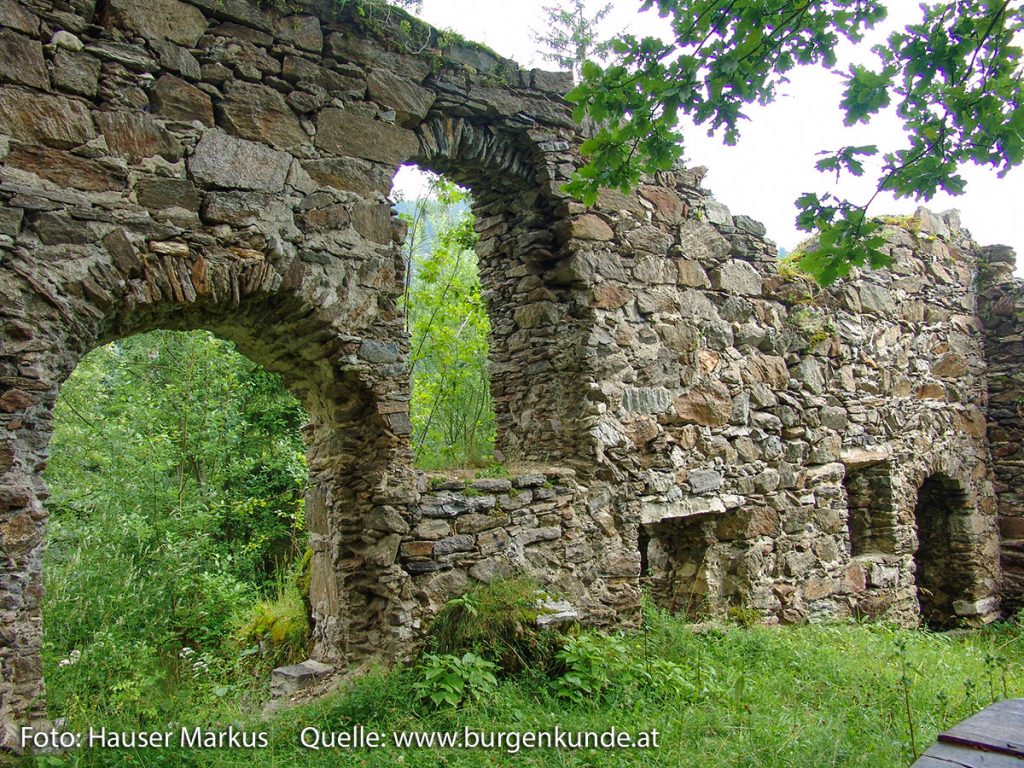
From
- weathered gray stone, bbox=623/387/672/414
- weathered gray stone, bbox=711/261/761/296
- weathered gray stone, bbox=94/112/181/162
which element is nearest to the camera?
weathered gray stone, bbox=94/112/181/162

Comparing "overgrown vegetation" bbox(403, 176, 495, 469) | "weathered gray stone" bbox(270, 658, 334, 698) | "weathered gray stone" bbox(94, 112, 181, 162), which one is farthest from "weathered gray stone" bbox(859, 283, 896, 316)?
"weathered gray stone" bbox(94, 112, 181, 162)

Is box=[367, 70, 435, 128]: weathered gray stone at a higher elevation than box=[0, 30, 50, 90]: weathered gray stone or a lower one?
higher

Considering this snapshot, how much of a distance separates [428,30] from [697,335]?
3075mm

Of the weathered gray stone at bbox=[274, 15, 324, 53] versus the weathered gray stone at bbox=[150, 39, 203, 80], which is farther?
the weathered gray stone at bbox=[274, 15, 324, 53]

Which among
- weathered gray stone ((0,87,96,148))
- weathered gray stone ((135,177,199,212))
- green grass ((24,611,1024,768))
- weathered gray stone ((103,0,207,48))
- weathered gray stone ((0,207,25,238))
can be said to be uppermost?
weathered gray stone ((103,0,207,48))

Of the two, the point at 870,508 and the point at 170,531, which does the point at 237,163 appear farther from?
the point at 870,508

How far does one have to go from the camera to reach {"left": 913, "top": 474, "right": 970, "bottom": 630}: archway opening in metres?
8.26

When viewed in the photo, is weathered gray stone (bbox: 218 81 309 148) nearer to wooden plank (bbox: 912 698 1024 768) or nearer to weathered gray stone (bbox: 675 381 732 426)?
weathered gray stone (bbox: 675 381 732 426)

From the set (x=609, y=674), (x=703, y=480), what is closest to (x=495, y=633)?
(x=609, y=674)

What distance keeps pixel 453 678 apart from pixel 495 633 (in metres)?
0.43

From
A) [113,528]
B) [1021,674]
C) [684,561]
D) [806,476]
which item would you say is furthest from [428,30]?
[1021,674]

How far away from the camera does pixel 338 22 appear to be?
4.32 m

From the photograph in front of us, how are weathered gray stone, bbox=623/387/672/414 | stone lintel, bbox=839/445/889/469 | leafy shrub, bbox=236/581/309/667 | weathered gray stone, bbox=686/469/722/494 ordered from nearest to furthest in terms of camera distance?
leafy shrub, bbox=236/581/309/667 → weathered gray stone, bbox=623/387/672/414 → weathered gray stone, bbox=686/469/722/494 → stone lintel, bbox=839/445/889/469

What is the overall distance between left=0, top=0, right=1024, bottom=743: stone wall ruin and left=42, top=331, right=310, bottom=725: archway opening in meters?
1.26
